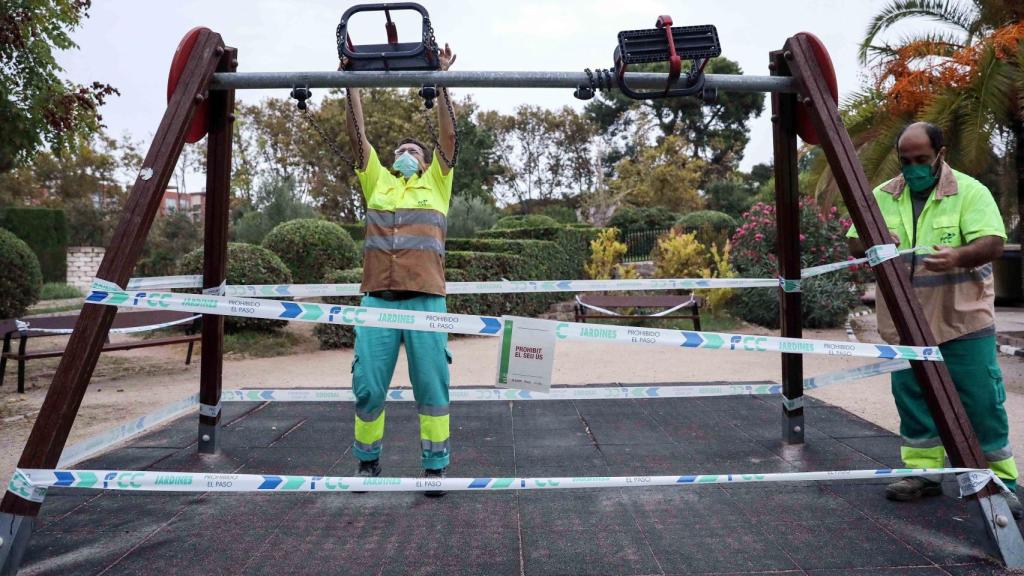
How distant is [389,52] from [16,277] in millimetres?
10418

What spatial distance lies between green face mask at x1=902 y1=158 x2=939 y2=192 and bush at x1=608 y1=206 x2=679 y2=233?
23473mm

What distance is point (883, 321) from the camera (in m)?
3.47

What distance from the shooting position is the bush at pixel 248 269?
9.72m

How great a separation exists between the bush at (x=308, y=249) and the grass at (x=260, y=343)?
1604 millimetres

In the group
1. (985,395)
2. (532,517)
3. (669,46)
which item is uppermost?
(669,46)

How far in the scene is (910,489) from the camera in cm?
329

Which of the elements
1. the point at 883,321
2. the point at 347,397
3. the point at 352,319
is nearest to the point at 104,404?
the point at 347,397

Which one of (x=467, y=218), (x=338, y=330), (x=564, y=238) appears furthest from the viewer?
(x=467, y=218)

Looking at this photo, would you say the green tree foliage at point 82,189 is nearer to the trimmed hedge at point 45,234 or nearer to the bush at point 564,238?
the trimmed hedge at point 45,234

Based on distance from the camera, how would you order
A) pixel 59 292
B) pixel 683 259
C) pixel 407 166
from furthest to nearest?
pixel 59 292 < pixel 683 259 < pixel 407 166

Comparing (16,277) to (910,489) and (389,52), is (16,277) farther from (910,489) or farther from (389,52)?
(910,489)

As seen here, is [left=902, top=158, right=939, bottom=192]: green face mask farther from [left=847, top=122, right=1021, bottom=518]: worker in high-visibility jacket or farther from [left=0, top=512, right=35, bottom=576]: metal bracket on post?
[left=0, top=512, right=35, bottom=576]: metal bracket on post

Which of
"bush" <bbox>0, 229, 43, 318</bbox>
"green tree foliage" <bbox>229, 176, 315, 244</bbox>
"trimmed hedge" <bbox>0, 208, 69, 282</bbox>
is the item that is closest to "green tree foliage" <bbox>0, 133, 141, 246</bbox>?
"trimmed hedge" <bbox>0, 208, 69, 282</bbox>

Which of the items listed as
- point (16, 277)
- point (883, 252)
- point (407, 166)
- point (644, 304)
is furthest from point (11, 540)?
point (16, 277)
